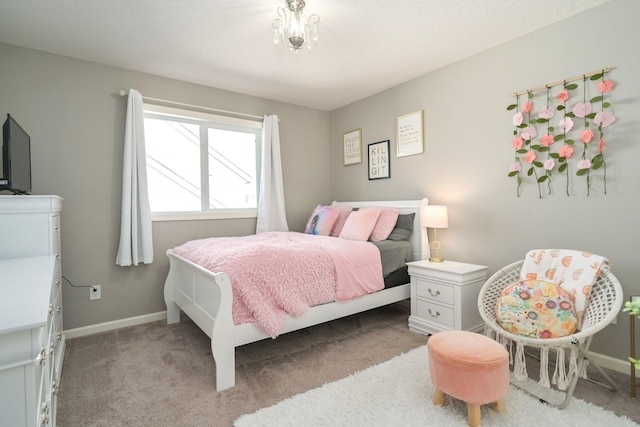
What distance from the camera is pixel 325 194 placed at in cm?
454

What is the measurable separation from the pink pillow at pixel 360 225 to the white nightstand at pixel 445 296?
534 mm

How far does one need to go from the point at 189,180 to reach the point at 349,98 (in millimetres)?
2166

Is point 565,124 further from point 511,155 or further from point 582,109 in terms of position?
point 511,155

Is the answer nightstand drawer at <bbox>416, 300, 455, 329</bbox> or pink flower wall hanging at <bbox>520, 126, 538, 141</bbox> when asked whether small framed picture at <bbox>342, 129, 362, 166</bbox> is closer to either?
pink flower wall hanging at <bbox>520, 126, 538, 141</bbox>

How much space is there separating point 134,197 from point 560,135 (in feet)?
11.7

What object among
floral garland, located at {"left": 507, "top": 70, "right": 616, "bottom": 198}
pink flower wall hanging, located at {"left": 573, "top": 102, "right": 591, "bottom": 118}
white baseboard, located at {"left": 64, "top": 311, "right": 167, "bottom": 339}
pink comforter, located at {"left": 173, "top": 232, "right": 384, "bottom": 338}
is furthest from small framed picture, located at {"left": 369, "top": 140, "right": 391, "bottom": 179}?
white baseboard, located at {"left": 64, "top": 311, "right": 167, "bottom": 339}

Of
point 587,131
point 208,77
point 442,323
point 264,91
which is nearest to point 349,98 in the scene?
point 264,91

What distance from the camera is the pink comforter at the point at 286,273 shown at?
2.04 metres

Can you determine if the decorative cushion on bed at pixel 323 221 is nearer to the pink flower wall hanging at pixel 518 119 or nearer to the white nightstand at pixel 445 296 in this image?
the white nightstand at pixel 445 296

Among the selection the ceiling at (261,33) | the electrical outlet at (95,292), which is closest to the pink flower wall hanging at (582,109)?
the ceiling at (261,33)

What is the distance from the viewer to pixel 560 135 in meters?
2.32

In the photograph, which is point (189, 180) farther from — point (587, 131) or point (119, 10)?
point (587, 131)

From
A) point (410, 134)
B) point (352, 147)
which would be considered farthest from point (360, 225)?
point (352, 147)

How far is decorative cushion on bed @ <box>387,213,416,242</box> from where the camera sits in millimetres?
3154
